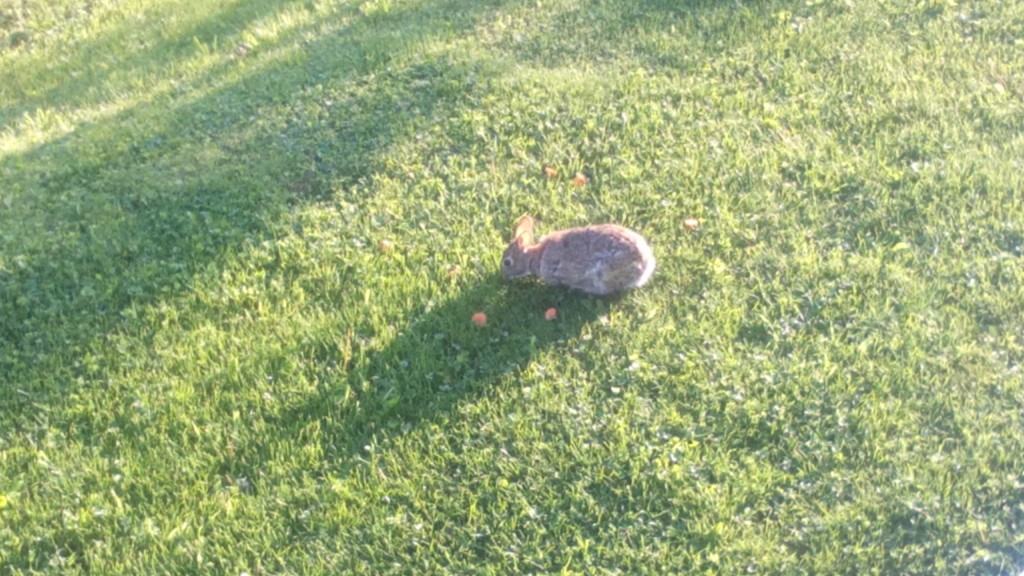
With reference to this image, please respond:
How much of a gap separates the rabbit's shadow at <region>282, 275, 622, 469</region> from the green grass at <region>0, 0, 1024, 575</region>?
2cm

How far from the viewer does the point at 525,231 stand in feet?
17.9

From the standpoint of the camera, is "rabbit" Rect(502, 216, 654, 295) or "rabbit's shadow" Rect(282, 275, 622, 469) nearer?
"rabbit's shadow" Rect(282, 275, 622, 469)

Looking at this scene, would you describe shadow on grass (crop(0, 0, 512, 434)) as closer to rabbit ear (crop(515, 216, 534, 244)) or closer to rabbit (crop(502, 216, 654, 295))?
rabbit ear (crop(515, 216, 534, 244))

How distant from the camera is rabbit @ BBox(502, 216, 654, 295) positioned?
16.5 ft

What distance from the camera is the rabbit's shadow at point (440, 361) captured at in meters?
4.75

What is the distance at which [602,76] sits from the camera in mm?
7277

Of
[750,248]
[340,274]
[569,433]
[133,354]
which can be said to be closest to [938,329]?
[750,248]

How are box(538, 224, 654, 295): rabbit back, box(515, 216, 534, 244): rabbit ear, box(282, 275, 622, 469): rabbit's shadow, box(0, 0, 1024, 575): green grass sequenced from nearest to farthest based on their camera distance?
box(0, 0, 1024, 575): green grass → box(282, 275, 622, 469): rabbit's shadow → box(538, 224, 654, 295): rabbit back → box(515, 216, 534, 244): rabbit ear

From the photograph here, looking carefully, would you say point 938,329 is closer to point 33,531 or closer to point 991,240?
point 991,240

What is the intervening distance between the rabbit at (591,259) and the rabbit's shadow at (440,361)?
0.15m

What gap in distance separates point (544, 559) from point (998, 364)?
237 cm

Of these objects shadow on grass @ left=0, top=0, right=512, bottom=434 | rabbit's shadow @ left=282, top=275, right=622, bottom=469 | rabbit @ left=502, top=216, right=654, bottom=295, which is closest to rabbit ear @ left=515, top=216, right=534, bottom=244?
rabbit @ left=502, top=216, right=654, bottom=295

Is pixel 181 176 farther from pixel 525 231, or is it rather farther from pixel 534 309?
pixel 534 309

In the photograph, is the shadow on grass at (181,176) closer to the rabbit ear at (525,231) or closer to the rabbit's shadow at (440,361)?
the rabbit's shadow at (440,361)
